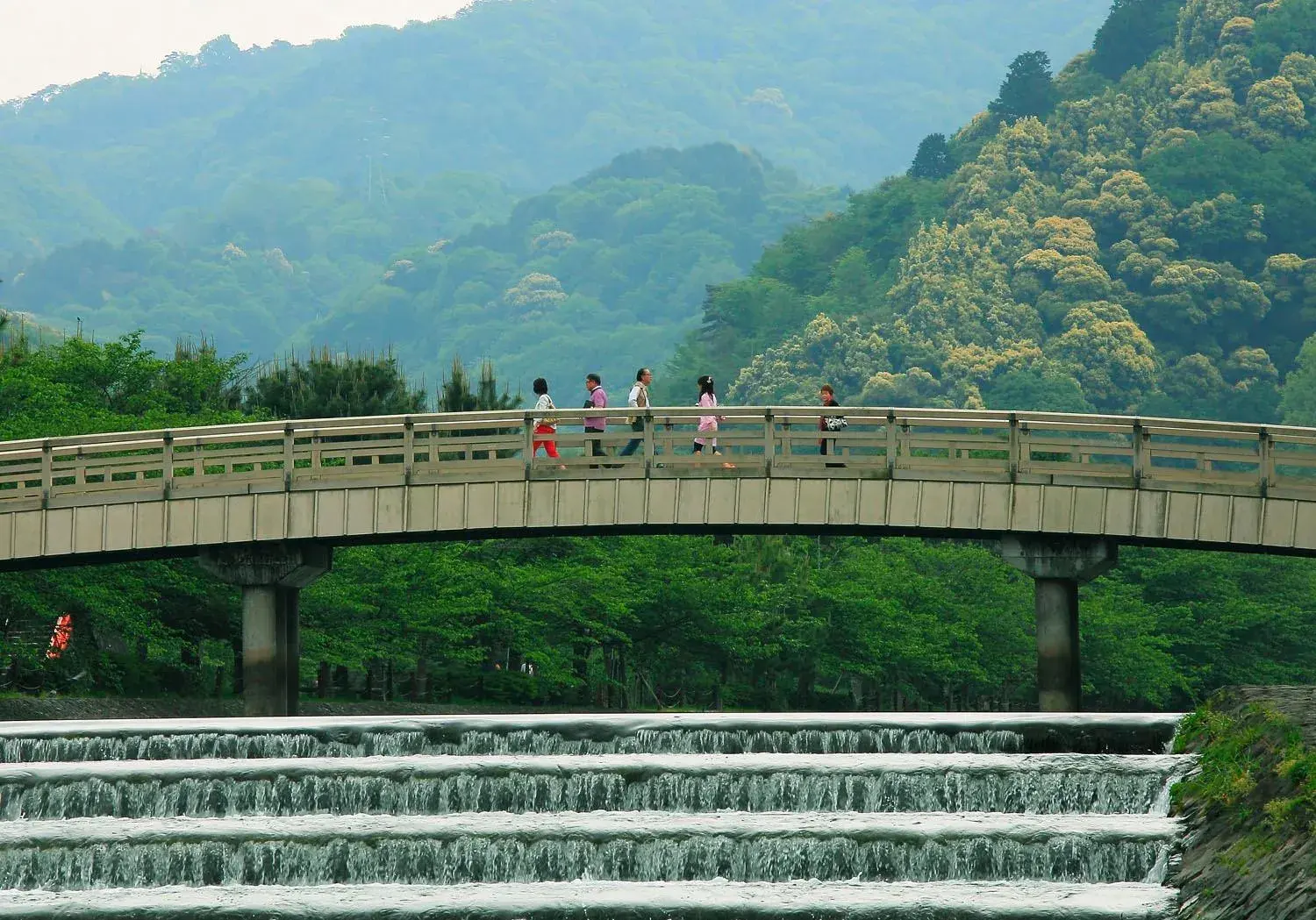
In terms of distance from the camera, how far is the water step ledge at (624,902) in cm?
2139

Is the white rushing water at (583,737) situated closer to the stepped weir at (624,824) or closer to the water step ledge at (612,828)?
the stepped weir at (624,824)

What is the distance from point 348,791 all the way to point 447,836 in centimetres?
278

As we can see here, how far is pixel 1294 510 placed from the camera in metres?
33.9

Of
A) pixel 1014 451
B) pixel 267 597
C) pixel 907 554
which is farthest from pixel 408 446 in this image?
pixel 907 554

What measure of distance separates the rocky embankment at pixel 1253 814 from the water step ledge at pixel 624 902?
644 millimetres

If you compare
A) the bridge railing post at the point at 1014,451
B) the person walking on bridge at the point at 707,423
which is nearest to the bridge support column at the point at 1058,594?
the bridge railing post at the point at 1014,451

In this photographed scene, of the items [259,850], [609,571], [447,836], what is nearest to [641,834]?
[447,836]

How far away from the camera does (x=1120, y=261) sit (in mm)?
150875

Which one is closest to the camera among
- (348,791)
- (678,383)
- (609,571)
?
(348,791)

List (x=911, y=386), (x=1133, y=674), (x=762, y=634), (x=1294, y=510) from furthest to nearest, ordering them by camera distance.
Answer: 1. (x=911, y=386)
2. (x=1133, y=674)
3. (x=762, y=634)
4. (x=1294, y=510)

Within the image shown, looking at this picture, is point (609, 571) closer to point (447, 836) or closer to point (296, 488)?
point (296, 488)

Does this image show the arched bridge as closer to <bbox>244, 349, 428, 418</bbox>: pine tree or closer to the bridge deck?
the bridge deck

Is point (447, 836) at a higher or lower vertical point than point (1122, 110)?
lower

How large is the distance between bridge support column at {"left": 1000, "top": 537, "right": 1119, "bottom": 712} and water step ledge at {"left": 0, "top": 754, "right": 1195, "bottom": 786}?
32.1 feet
